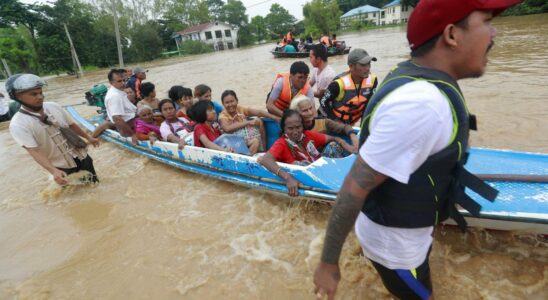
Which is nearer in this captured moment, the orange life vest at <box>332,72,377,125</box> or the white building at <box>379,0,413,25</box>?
the orange life vest at <box>332,72,377,125</box>

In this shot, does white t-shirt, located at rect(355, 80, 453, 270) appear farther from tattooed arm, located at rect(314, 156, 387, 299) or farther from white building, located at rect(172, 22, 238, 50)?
white building, located at rect(172, 22, 238, 50)

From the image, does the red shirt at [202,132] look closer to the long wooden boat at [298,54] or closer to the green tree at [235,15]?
the long wooden boat at [298,54]

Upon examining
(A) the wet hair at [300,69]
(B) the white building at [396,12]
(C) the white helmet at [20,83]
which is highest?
(B) the white building at [396,12]

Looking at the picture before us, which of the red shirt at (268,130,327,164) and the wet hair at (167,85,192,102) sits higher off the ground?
the wet hair at (167,85,192,102)

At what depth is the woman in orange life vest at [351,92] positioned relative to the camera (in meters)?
3.50

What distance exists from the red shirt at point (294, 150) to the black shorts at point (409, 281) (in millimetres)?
1951

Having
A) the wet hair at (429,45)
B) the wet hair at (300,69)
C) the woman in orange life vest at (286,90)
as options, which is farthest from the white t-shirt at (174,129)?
the wet hair at (429,45)

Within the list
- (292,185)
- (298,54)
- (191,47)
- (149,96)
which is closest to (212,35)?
(191,47)

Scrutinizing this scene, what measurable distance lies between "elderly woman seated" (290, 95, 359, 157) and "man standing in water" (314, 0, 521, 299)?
7.22 feet

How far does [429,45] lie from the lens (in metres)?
0.89

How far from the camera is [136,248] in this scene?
10.3 ft

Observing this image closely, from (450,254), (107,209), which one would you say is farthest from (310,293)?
(107,209)

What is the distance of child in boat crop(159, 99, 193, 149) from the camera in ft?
14.7

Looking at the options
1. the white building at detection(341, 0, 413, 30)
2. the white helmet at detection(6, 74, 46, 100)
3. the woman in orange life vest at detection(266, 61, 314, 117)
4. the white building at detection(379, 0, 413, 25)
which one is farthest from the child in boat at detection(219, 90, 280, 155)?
the white building at detection(379, 0, 413, 25)
